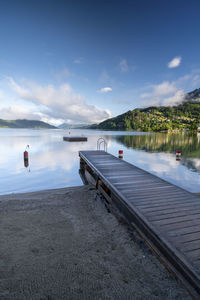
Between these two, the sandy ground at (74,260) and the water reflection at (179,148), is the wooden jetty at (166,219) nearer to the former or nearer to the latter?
the sandy ground at (74,260)

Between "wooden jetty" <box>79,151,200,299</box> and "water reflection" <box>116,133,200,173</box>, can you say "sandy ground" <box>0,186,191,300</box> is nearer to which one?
"wooden jetty" <box>79,151,200,299</box>

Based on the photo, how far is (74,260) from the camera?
14.0ft

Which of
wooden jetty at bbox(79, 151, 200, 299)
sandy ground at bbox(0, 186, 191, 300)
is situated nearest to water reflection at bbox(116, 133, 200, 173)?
wooden jetty at bbox(79, 151, 200, 299)

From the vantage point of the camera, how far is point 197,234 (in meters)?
3.95

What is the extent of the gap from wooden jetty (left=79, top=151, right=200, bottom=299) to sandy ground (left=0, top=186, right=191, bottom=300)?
56 centimetres

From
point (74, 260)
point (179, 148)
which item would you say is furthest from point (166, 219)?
point (179, 148)

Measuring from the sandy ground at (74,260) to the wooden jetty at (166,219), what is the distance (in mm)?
565

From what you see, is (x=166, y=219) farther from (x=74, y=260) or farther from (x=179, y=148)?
(x=179, y=148)

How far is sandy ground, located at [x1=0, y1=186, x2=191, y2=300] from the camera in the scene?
335 centimetres

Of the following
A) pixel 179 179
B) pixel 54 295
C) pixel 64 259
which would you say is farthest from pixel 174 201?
pixel 179 179

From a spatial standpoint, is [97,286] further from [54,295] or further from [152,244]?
[152,244]

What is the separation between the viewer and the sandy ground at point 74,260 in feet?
11.0

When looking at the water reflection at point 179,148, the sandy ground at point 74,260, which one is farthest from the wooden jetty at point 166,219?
the water reflection at point 179,148

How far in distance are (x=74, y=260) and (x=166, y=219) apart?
9.79 feet
